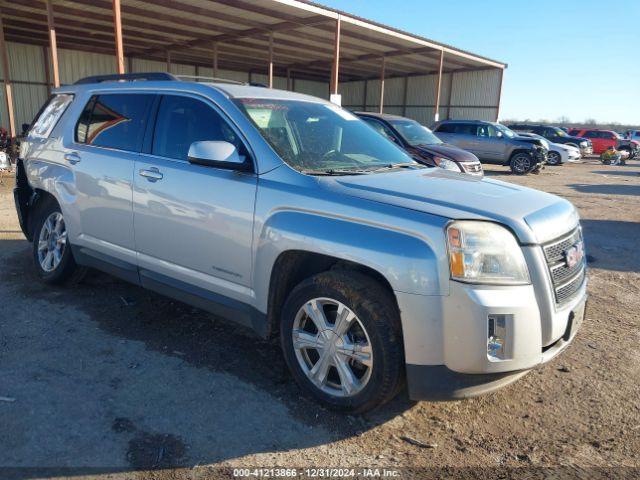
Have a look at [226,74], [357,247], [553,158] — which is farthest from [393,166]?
[226,74]

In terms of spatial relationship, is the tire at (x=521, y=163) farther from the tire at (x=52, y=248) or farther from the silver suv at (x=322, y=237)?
the tire at (x=52, y=248)

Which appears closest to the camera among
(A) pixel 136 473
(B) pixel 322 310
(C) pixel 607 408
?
(A) pixel 136 473

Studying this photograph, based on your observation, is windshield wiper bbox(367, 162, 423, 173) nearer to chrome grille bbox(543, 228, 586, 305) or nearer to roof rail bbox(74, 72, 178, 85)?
chrome grille bbox(543, 228, 586, 305)

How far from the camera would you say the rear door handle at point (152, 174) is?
3621 mm

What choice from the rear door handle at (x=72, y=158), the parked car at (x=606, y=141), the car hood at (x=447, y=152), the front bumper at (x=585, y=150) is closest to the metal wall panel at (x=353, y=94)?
Result: the parked car at (x=606, y=141)

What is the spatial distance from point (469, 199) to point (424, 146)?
321 inches

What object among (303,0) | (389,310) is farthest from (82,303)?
(303,0)

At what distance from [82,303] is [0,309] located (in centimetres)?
64

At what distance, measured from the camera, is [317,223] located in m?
2.80

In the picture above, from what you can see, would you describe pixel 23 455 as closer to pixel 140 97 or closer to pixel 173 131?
pixel 173 131

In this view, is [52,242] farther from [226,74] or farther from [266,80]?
[266,80]

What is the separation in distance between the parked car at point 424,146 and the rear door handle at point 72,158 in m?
6.33

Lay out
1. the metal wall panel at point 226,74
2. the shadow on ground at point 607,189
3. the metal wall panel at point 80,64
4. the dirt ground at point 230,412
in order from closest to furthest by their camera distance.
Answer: the dirt ground at point 230,412, the shadow on ground at point 607,189, the metal wall panel at point 80,64, the metal wall panel at point 226,74

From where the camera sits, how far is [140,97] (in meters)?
4.03
